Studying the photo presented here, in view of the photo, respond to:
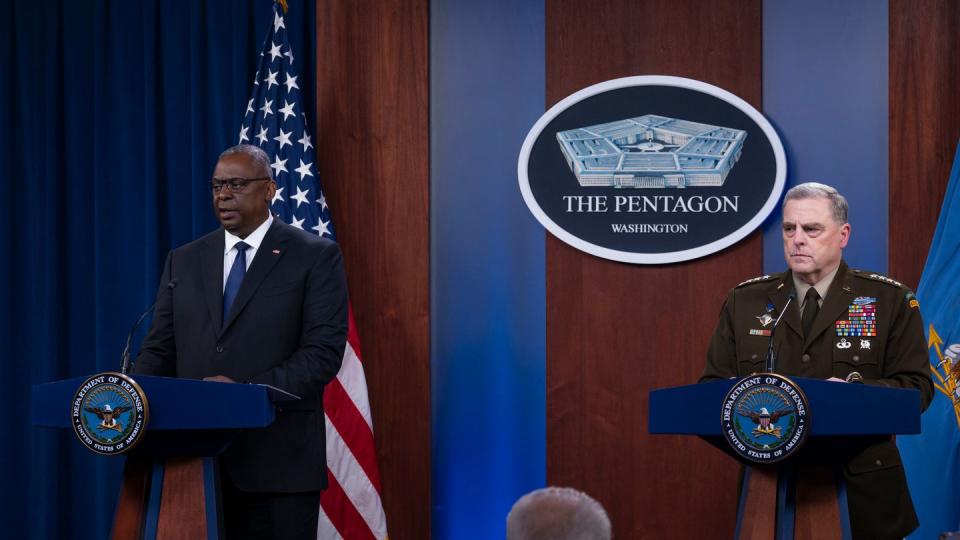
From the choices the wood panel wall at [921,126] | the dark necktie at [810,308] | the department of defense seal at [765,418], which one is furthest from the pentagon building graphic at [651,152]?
the department of defense seal at [765,418]

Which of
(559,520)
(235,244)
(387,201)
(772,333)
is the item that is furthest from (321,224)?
(559,520)

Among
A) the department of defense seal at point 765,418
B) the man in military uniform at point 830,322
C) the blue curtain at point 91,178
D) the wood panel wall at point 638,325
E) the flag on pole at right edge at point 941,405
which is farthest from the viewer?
the blue curtain at point 91,178

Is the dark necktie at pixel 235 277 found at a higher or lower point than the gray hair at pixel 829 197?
lower

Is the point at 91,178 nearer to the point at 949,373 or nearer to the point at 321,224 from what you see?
the point at 321,224

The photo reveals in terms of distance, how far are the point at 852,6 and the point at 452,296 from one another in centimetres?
201

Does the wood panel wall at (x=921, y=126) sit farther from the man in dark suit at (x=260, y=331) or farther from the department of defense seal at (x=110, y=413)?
the department of defense seal at (x=110, y=413)

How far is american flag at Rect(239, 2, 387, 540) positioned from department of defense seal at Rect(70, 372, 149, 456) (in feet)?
5.80

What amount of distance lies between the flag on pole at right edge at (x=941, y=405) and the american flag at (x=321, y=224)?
6.60 ft

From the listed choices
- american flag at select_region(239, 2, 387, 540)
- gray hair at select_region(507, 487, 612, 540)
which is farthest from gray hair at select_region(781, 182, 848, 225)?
american flag at select_region(239, 2, 387, 540)

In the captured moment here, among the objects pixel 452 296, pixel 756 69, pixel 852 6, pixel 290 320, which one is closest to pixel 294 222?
pixel 452 296

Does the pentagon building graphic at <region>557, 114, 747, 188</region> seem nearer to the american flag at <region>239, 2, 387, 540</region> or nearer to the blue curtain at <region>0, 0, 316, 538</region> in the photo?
the american flag at <region>239, 2, 387, 540</region>

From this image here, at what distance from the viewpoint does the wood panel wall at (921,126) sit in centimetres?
410

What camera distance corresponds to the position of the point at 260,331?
2.90 m

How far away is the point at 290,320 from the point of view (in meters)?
2.95
